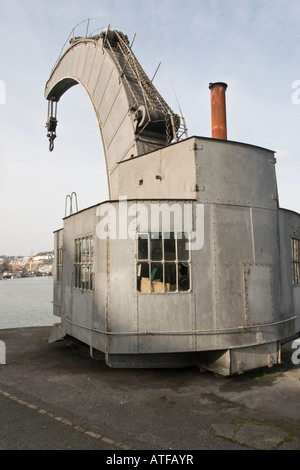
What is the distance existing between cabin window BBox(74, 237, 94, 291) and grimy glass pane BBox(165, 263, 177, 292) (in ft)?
7.40

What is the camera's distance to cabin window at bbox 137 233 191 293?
818cm

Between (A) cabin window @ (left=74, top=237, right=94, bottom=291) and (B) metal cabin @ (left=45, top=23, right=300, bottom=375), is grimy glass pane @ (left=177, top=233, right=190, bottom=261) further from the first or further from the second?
(A) cabin window @ (left=74, top=237, right=94, bottom=291)

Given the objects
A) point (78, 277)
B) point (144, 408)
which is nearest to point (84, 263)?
point (78, 277)

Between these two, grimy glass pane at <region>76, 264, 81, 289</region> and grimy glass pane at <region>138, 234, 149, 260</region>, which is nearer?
grimy glass pane at <region>138, 234, 149, 260</region>

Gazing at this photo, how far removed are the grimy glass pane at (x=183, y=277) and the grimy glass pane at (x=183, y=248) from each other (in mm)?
181

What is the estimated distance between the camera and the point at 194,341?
8.02m

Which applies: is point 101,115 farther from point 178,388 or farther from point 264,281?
point 178,388

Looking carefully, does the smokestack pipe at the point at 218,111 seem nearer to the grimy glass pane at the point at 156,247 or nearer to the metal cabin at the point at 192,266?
the metal cabin at the point at 192,266

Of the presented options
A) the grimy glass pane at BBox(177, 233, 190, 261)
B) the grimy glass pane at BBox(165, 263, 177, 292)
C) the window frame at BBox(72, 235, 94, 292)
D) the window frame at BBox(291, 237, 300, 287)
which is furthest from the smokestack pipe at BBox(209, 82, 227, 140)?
the window frame at BBox(72, 235, 94, 292)

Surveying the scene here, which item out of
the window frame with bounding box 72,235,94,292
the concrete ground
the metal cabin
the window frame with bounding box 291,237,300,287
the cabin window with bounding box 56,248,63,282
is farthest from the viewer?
the cabin window with bounding box 56,248,63,282

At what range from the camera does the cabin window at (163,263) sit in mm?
8180

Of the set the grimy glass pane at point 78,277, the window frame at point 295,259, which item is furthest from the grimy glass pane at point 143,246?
the window frame at point 295,259

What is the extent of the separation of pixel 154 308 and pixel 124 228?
86.4 inches

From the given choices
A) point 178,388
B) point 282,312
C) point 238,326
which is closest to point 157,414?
point 178,388
